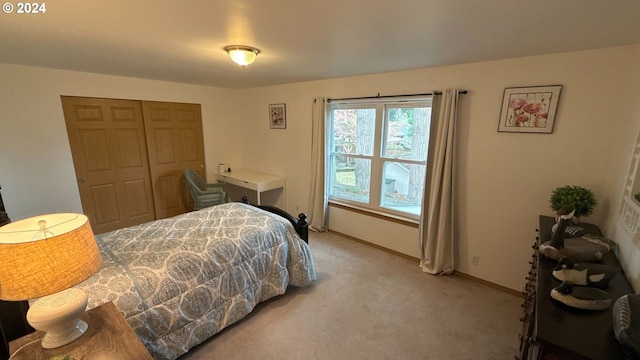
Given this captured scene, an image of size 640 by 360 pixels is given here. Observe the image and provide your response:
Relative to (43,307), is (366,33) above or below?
above

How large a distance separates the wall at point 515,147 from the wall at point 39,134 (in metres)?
2.97

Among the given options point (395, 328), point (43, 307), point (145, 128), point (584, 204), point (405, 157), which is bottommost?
point (395, 328)

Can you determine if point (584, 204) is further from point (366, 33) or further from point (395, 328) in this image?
point (366, 33)

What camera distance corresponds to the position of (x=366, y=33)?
1.64 meters

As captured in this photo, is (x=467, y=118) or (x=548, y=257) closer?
(x=548, y=257)

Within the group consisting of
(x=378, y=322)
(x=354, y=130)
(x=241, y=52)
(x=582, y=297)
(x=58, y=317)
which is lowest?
(x=378, y=322)

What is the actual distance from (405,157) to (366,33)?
1.79 metres

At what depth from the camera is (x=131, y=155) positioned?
3.66 metres

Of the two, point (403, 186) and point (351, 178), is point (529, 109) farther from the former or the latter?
point (351, 178)

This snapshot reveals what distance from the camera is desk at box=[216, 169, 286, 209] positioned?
4.04m

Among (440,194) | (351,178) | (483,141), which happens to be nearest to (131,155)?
(351,178)

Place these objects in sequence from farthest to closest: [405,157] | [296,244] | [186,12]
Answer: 1. [405,157]
2. [296,244]
3. [186,12]

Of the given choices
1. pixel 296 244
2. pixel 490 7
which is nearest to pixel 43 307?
pixel 296 244

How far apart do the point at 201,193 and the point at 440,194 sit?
10.5 feet
